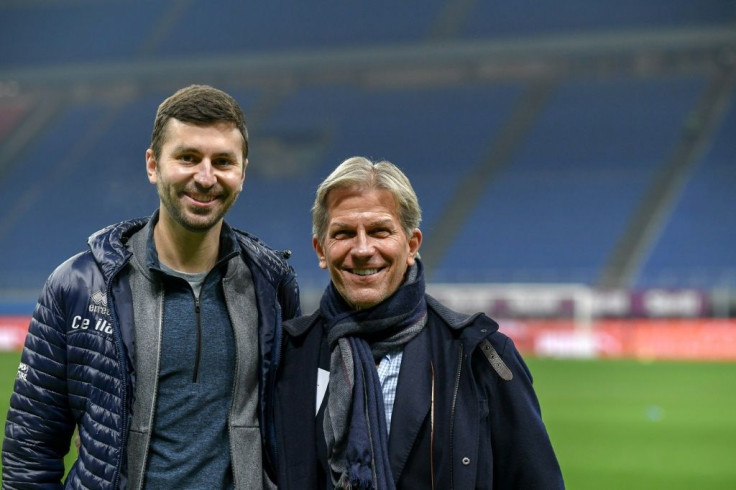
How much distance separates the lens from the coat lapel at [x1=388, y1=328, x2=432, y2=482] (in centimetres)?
267

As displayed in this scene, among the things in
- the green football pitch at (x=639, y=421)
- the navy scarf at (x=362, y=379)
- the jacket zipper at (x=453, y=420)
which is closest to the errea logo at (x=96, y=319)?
the navy scarf at (x=362, y=379)

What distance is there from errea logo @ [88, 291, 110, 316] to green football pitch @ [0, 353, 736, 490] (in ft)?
17.8

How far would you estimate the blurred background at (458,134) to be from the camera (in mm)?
20859

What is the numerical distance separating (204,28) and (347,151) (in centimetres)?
721

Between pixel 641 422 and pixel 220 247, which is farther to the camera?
pixel 641 422

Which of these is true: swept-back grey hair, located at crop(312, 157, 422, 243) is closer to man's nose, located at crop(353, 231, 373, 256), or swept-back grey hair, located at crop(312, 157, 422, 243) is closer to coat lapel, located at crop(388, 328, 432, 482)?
man's nose, located at crop(353, 231, 373, 256)

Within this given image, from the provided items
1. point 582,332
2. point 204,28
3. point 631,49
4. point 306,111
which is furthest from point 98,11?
point 582,332

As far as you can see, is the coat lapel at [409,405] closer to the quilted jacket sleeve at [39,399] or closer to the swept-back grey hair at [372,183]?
the swept-back grey hair at [372,183]

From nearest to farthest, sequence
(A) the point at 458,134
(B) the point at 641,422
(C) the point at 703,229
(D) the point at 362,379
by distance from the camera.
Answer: (D) the point at 362,379 → (B) the point at 641,422 → (C) the point at 703,229 → (A) the point at 458,134

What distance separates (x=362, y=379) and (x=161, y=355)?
0.59 metres

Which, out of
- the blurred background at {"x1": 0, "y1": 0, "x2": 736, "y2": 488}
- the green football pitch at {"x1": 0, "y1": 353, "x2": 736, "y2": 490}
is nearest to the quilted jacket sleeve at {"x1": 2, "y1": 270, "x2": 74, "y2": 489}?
the green football pitch at {"x1": 0, "y1": 353, "x2": 736, "y2": 490}

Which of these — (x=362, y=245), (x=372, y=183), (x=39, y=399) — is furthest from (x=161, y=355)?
(x=372, y=183)

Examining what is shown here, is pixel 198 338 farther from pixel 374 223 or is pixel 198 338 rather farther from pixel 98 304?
pixel 374 223

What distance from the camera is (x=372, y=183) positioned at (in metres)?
2.76
